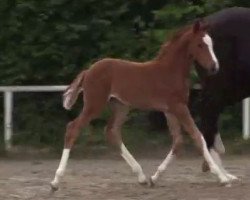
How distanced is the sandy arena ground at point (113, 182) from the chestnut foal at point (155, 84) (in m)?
0.24

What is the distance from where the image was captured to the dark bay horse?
887cm

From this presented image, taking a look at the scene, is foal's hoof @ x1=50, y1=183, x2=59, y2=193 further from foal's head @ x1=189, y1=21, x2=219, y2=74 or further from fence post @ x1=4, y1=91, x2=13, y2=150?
fence post @ x1=4, y1=91, x2=13, y2=150

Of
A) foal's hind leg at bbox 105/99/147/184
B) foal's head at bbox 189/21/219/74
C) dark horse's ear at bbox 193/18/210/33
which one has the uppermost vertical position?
dark horse's ear at bbox 193/18/210/33

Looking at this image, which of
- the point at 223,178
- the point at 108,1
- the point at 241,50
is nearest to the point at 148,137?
the point at 108,1

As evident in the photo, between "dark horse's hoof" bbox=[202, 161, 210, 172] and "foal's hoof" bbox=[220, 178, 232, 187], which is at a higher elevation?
"foal's hoof" bbox=[220, 178, 232, 187]

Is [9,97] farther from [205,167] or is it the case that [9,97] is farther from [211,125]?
[205,167]

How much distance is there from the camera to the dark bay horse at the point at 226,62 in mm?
8867

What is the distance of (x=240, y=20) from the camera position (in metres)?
8.91

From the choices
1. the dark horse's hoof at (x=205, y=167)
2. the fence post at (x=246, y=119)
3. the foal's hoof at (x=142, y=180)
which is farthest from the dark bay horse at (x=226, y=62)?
the fence post at (x=246, y=119)

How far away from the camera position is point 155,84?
26.3 ft

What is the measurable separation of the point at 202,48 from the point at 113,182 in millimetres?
Answer: 1640

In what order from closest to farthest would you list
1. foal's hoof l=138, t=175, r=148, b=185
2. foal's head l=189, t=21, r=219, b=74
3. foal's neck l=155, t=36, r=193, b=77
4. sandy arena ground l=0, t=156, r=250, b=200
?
sandy arena ground l=0, t=156, r=250, b=200
foal's head l=189, t=21, r=219, b=74
foal's neck l=155, t=36, r=193, b=77
foal's hoof l=138, t=175, r=148, b=185

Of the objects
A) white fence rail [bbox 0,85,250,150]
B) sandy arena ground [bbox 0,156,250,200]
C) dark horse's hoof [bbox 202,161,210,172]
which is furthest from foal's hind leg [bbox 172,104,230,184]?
white fence rail [bbox 0,85,250,150]

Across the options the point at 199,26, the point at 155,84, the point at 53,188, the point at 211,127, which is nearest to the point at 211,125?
the point at 211,127
